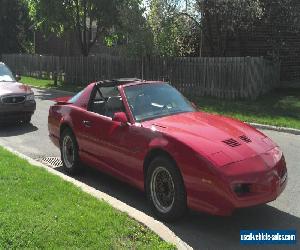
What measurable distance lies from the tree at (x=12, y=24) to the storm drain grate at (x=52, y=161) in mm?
37571

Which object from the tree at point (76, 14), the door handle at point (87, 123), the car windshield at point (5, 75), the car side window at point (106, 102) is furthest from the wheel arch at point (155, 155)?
the tree at point (76, 14)

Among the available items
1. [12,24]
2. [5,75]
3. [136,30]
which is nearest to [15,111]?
[5,75]

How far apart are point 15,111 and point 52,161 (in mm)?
4191

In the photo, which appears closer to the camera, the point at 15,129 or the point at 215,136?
the point at 215,136

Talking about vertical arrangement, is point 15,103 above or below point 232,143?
below

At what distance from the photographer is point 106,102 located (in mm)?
7586

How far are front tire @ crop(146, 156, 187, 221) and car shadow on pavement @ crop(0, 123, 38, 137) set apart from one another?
22.4ft

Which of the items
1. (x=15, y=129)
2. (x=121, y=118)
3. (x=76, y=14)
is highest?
(x=76, y=14)

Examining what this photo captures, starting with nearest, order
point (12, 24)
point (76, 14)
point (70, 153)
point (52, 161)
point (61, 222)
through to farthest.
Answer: point (61, 222) < point (70, 153) < point (52, 161) < point (76, 14) < point (12, 24)

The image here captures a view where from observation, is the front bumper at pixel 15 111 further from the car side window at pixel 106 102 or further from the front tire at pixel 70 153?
the car side window at pixel 106 102

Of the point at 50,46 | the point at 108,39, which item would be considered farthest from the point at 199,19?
the point at 50,46

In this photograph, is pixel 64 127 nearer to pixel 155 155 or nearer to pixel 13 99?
pixel 155 155

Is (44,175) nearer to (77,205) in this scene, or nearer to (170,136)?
(77,205)

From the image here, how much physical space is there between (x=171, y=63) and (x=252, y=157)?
15742mm
